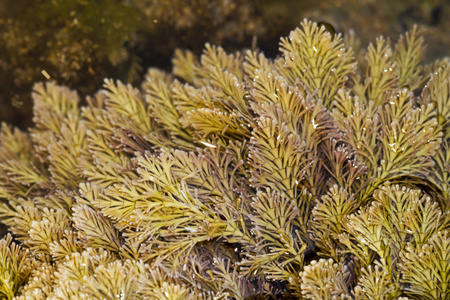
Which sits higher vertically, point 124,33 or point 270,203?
point 124,33

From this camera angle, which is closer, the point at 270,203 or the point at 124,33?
the point at 270,203

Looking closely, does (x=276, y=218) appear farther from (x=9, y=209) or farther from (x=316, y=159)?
(x=9, y=209)

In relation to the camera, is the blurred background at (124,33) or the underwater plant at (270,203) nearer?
the underwater plant at (270,203)

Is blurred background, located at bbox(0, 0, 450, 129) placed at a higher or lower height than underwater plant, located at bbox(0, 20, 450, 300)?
higher

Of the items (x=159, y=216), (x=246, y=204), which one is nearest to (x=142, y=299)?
(x=159, y=216)

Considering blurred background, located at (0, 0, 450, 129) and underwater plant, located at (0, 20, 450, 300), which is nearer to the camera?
underwater plant, located at (0, 20, 450, 300)
